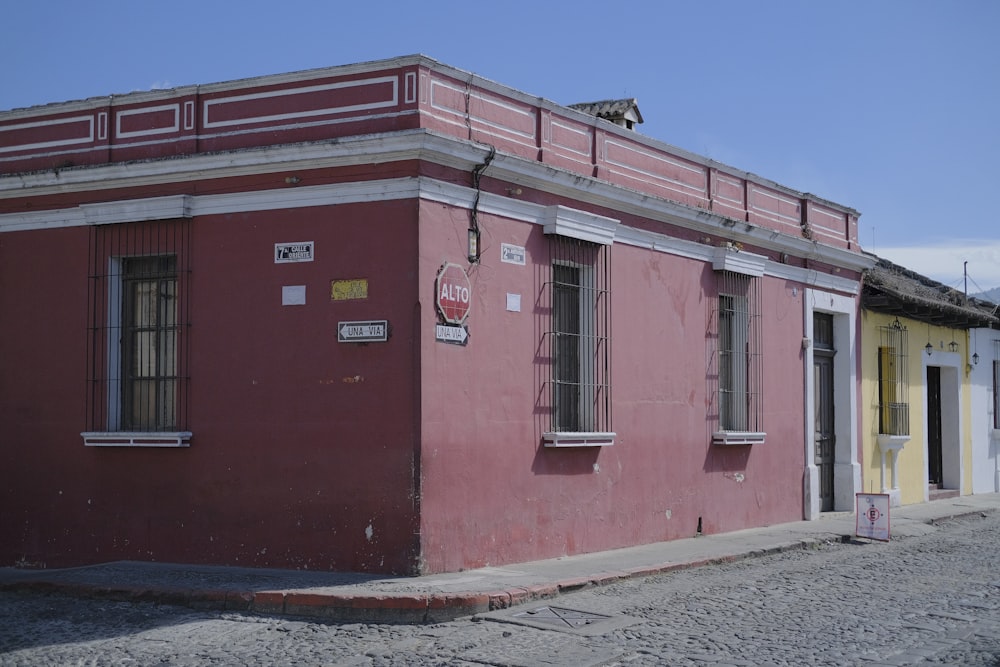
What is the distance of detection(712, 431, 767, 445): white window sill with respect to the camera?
13695 mm

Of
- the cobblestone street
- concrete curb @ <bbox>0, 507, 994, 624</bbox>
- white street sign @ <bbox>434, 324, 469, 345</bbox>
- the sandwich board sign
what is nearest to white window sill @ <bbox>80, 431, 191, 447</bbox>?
concrete curb @ <bbox>0, 507, 994, 624</bbox>

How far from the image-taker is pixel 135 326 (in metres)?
11.1

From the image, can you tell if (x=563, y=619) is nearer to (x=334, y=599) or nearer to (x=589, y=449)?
(x=334, y=599)

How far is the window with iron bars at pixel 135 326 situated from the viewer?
35.5 feet

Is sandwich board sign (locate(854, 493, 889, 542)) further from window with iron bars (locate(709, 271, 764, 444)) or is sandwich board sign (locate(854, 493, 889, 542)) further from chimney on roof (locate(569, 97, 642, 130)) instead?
chimney on roof (locate(569, 97, 642, 130))

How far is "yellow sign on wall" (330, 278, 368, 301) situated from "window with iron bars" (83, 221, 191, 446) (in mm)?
1645

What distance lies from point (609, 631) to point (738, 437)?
6402 millimetres

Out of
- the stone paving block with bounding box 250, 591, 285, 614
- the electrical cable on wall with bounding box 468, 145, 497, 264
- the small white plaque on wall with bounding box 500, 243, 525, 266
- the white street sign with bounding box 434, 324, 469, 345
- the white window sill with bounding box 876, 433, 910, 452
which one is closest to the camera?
the stone paving block with bounding box 250, 591, 285, 614

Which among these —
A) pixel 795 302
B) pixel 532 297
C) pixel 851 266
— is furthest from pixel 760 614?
pixel 851 266

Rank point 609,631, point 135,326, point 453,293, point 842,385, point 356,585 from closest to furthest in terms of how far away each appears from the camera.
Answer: point 609,631
point 356,585
point 453,293
point 135,326
point 842,385

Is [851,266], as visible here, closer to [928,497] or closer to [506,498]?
[928,497]

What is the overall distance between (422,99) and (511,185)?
141 cm

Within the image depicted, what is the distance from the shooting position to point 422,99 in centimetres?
989

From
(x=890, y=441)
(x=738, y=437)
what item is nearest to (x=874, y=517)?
(x=738, y=437)
